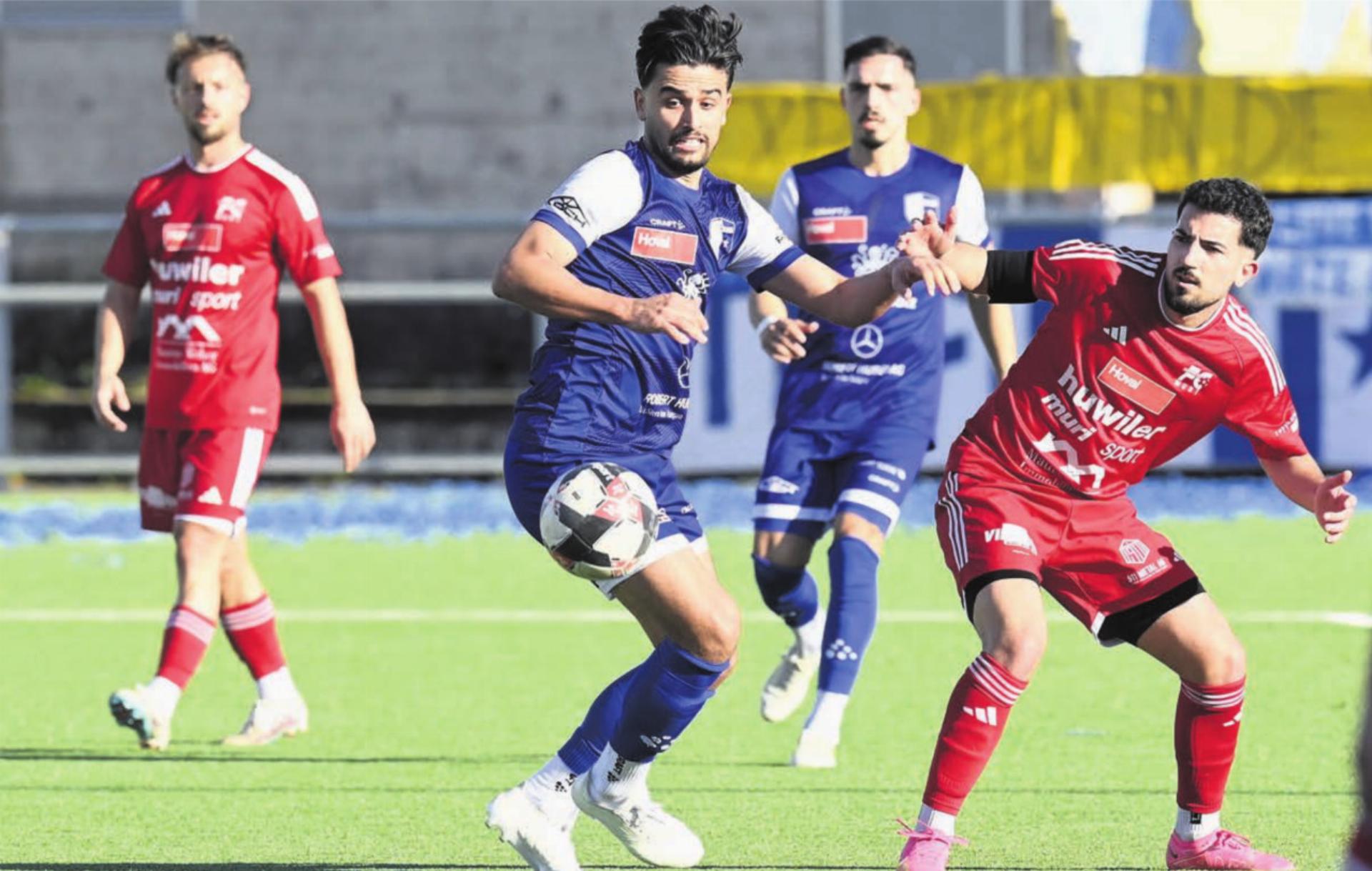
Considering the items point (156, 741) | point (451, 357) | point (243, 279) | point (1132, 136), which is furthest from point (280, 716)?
point (451, 357)

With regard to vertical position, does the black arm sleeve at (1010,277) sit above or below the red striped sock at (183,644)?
above

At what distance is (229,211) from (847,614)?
7.68ft

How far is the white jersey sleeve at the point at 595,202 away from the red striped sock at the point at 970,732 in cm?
132

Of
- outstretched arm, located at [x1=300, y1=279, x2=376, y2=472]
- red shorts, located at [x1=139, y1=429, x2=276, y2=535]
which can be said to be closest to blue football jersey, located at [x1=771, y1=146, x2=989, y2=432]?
outstretched arm, located at [x1=300, y1=279, x2=376, y2=472]

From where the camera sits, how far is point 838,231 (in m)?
8.10

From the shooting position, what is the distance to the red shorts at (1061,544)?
5.68 meters

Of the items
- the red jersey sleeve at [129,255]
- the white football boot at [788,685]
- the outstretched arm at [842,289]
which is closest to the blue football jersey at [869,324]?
the white football boot at [788,685]

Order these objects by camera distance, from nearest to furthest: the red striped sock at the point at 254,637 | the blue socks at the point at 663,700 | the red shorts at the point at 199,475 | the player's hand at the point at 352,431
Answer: the blue socks at the point at 663,700 → the player's hand at the point at 352,431 → the red shorts at the point at 199,475 → the red striped sock at the point at 254,637

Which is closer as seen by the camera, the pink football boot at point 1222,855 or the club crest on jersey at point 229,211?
the pink football boot at point 1222,855

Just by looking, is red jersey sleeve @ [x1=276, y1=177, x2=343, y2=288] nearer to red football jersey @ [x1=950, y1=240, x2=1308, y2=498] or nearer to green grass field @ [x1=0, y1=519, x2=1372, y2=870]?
green grass field @ [x1=0, y1=519, x2=1372, y2=870]

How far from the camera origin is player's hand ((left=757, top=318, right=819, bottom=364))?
660 centimetres

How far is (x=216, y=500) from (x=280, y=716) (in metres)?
0.75

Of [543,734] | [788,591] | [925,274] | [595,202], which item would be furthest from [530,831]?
[788,591]

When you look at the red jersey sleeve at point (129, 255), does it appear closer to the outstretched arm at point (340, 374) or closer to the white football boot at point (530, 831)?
the outstretched arm at point (340, 374)
